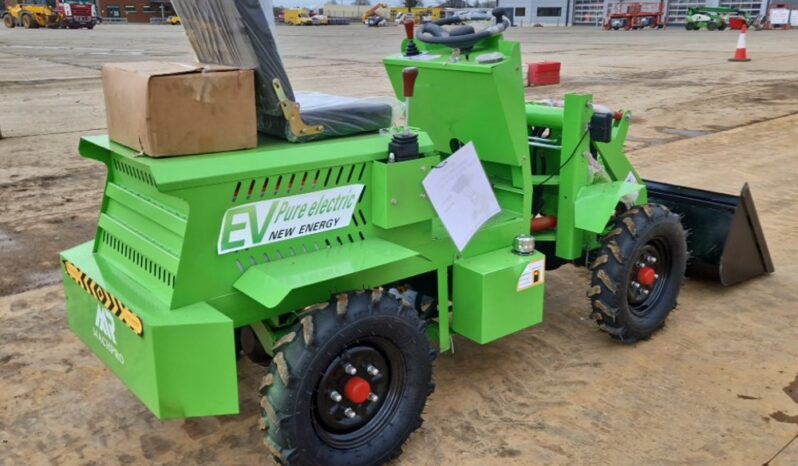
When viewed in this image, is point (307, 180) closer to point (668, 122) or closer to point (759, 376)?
point (759, 376)

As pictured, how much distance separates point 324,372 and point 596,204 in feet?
5.93

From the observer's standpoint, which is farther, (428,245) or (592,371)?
(592,371)

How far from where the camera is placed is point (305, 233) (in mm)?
2793

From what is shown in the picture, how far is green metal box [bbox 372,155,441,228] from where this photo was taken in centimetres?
290

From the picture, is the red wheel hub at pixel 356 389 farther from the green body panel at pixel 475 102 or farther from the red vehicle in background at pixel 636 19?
the red vehicle in background at pixel 636 19

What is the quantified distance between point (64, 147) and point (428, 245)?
7.52 m

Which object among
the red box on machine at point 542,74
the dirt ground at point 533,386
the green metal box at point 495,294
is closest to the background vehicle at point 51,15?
the red box on machine at point 542,74

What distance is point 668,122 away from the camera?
11.1 meters

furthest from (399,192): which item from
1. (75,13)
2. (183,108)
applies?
(75,13)

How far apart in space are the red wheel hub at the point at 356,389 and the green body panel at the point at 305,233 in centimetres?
34

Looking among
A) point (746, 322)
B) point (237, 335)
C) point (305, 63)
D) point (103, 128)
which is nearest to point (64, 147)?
point (103, 128)

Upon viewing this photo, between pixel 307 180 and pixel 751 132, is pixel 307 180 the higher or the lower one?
the higher one

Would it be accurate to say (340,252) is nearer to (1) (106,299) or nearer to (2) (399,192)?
(2) (399,192)

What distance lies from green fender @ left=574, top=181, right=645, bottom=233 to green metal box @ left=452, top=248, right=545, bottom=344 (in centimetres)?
40
